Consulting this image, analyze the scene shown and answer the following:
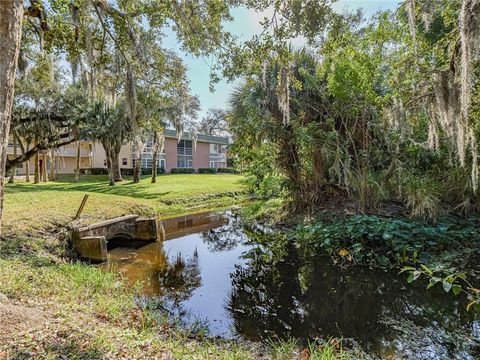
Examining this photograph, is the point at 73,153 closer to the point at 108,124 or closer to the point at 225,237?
the point at 108,124

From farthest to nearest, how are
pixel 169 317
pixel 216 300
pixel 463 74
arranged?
pixel 216 300 → pixel 169 317 → pixel 463 74

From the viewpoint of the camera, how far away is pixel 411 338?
11.4 feet

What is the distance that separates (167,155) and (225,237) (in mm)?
24878

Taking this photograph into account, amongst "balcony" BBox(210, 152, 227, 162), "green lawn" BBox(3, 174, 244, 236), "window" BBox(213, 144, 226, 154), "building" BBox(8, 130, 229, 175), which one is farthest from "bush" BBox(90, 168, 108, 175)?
"green lawn" BBox(3, 174, 244, 236)

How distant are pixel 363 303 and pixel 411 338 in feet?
3.28

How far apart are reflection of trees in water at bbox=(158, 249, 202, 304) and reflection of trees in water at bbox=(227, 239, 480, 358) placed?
0.76 m

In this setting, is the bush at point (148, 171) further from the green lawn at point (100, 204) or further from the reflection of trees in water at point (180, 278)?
the reflection of trees in water at point (180, 278)

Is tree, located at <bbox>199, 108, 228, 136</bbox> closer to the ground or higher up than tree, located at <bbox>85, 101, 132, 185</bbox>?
higher up

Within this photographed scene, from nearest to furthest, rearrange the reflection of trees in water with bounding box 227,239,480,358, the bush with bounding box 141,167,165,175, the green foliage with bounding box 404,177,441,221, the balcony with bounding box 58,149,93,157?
the reflection of trees in water with bounding box 227,239,480,358, the green foliage with bounding box 404,177,441,221, the bush with bounding box 141,167,165,175, the balcony with bounding box 58,149,93,157

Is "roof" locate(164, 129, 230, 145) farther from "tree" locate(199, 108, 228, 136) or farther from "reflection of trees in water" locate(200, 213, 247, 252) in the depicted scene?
"reflection of trees in water" locate(200, 213, 247, 252)

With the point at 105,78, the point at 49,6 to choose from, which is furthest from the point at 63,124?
the point at 49,6

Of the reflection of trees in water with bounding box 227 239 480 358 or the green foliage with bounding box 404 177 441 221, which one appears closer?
the reflection of trees in water with bounding box 227 239 480 358

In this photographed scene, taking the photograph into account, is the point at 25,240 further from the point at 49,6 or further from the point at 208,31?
the point at 208,31

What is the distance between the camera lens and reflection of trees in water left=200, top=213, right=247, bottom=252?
820 centimetres
